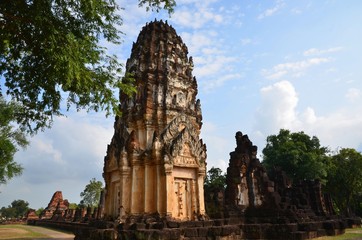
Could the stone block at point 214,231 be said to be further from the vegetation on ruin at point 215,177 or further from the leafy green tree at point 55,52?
the vegetation on ruin at point 215,177

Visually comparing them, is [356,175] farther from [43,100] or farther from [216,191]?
[43,100]

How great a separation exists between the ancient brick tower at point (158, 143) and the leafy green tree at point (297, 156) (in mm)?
21224

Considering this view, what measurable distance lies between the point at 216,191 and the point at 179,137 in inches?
330

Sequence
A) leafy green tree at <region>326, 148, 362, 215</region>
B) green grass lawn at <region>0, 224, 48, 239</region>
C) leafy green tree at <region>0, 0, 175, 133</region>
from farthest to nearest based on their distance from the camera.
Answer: leafy green tree at <region>326, 148, 362, 215</region>, green grass lawn at <region>0, 224, 48, 239</region>, leafy green tree at <region>0, 0, 175, 133</region>

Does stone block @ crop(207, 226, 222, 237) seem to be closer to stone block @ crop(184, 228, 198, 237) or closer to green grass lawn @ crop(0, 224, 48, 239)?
stone block @ crop(184, 228, 198, 237)

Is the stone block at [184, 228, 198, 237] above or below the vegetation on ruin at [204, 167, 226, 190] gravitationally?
below

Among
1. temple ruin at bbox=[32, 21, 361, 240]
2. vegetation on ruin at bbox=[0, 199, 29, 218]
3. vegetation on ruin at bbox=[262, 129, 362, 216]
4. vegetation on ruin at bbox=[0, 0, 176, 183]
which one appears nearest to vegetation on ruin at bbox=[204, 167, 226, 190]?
vegetation on ruin at bbox=[262, 129, 362, 216]

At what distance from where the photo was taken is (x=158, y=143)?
12.2 m

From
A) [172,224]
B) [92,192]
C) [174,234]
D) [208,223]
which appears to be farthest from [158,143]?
[92,192]

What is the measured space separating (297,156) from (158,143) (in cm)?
2620

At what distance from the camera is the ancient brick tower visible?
1184cm

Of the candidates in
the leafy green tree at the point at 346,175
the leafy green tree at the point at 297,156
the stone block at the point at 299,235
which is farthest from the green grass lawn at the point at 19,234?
the leafy green tree at the point at 346,175

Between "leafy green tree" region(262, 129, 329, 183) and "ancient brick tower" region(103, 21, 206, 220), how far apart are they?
836 inches

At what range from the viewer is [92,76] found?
742 centimetres
